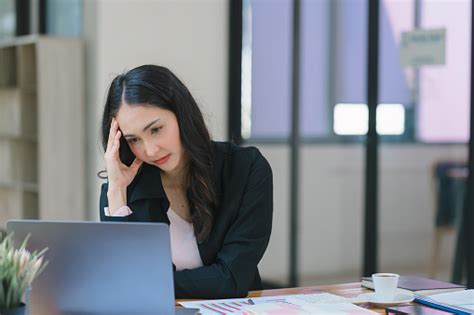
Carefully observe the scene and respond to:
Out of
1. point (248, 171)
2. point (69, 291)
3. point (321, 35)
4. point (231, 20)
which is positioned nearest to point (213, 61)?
point (231, 20)

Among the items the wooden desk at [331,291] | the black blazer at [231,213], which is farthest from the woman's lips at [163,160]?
the wooden desk at [331,291]

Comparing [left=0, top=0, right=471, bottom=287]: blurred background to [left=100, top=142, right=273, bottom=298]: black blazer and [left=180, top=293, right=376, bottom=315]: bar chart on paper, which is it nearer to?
[left=100, top=142, right=273, bottom=298]: black blazer

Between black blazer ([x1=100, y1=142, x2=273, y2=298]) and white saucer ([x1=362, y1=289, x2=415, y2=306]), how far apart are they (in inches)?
13.5

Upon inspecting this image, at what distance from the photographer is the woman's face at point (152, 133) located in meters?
2.30

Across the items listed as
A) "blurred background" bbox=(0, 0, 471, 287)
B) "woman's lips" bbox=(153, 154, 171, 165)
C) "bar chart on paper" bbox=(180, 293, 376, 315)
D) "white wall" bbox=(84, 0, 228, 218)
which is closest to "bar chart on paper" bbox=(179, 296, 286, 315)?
"bar chart on paper" bbox=(180, 293, 376, 315)

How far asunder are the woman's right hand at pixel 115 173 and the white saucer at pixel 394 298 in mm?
751

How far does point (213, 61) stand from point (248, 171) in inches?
116

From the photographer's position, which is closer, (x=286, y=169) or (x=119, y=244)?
(x=119, y=244)

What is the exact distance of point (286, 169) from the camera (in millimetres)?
5043

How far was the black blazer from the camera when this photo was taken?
2.24 m

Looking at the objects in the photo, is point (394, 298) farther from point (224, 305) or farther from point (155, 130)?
point (155, 130)

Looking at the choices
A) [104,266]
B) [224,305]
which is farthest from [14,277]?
[224,305]

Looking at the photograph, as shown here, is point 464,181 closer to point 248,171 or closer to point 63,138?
point 248,171

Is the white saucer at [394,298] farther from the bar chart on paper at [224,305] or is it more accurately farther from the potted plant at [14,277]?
the potted plant at [14,277]
